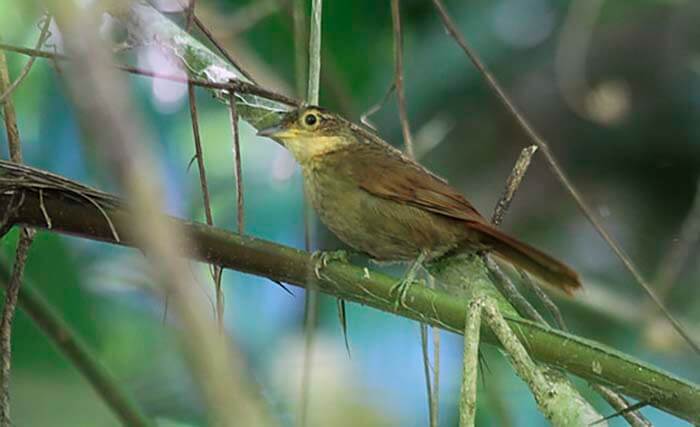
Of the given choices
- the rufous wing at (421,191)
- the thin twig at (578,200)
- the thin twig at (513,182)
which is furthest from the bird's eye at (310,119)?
the thin twig at (513,182)

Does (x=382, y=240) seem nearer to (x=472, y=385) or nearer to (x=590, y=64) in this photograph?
(x=472, y=385)

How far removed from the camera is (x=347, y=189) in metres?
2.07

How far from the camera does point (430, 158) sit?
13.5 feet

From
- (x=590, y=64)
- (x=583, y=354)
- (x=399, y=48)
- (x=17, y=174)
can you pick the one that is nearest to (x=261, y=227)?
(x=590, y=64)

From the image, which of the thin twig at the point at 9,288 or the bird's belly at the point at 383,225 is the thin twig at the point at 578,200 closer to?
the bird's belly at the point at 383,225

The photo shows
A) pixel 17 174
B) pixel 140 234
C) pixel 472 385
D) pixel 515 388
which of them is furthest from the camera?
pixel 515 388

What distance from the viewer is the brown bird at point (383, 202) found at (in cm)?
186

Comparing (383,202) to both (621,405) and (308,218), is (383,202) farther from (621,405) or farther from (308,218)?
(621,405)

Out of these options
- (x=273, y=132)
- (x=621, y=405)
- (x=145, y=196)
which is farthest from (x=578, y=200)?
(x=145, y=196)

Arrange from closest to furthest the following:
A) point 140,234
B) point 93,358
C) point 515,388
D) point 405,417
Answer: point 140,234
point 93,358
point 405,417
point 515,388

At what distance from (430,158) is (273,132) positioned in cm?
205

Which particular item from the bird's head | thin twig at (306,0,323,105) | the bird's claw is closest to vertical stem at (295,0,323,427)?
thin twig at (306,0,323,105)

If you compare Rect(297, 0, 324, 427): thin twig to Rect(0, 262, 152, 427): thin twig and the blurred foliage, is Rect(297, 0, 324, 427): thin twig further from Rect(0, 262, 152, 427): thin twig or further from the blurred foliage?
the blurred foliage

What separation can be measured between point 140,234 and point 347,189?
167cm
